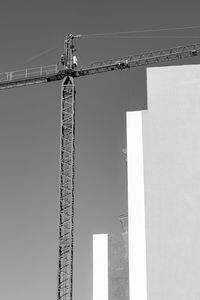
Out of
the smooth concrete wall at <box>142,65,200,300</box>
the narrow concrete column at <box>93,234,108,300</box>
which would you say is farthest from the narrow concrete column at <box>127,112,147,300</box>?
the narrow concrete column at <box>93,234,108,300</box>

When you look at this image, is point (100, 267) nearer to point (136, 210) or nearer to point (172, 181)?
point (136, 210)

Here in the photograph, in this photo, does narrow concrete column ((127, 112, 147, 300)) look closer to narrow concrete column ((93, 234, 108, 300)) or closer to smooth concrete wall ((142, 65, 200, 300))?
smooth concrete wall ((142, 65, 200, 300))

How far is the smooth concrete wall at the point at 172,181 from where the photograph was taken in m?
36.4

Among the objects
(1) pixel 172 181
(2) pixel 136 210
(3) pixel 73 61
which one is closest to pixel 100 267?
(2) pixel 136 210

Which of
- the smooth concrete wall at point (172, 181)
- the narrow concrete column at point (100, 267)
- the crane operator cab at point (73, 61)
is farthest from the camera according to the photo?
the crane operator cab at point (73, 61)

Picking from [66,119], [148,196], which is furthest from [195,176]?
[66,119]

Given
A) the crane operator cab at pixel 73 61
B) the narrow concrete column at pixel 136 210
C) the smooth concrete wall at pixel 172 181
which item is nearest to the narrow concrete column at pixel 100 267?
the narrow concrete column at pixel 136 210

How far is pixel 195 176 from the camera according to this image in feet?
124

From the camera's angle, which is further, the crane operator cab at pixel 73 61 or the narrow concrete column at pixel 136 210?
the crane operator cab at pixel 73 61

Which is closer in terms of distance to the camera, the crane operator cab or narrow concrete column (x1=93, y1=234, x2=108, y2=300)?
narrow concrete column (x1=93, y1=234, x2=108, y2=300)

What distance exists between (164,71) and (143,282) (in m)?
12.4

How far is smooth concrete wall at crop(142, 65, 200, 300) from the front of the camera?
1435 inches

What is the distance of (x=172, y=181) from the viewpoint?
37.8 meters

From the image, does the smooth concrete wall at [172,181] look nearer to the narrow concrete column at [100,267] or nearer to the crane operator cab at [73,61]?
the narrow concrete column at [100,267]
